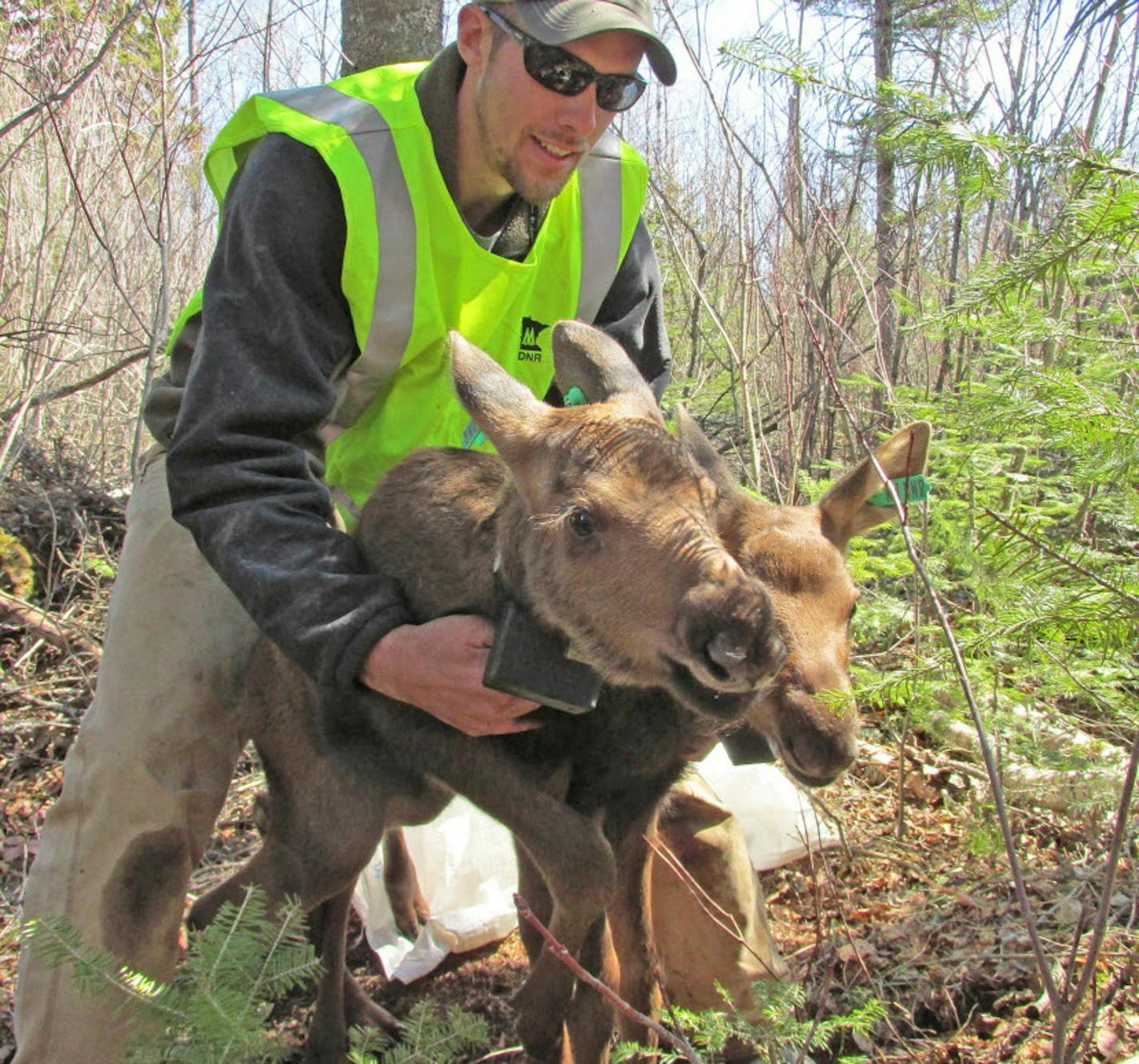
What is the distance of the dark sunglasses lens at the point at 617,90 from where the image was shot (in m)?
4.08

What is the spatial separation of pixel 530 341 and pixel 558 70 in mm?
1161

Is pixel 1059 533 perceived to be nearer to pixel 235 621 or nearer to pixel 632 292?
pixel 632 292

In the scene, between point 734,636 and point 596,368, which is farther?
point 596,368

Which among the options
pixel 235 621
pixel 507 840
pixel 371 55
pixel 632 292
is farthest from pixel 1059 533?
pixel 371 55

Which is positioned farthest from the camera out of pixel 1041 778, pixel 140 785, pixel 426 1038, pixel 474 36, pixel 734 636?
pixel 1041 778

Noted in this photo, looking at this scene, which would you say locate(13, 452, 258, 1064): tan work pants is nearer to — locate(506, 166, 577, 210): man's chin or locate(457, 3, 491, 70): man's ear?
locate(506, 166, 577, 210): man's chin

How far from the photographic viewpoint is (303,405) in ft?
12.7

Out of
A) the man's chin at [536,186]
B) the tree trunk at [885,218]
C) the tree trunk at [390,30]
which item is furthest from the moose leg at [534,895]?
the tree trunk at [885,218]

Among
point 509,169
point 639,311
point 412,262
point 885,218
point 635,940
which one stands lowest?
point 635,940

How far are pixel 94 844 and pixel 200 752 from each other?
461 mm

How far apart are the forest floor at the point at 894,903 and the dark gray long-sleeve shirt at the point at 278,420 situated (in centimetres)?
169

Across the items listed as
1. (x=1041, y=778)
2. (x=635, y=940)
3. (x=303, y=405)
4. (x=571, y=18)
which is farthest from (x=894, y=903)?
(x=571, y=18)

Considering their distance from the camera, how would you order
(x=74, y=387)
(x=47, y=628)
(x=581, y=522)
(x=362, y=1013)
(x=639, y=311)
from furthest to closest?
(x=74, y=387)
(x=47, y=628)
(x=639, y=311)
(x=362, y=1013)
(x=581, y=522)

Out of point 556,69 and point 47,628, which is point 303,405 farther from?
point 47,628
